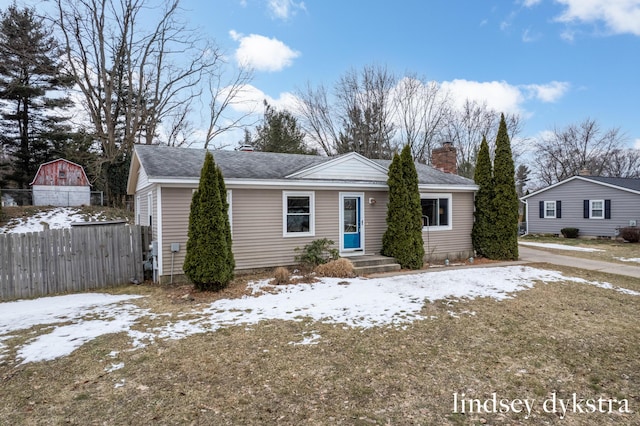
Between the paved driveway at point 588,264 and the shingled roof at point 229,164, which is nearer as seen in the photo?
the shingled roof at point 229,164

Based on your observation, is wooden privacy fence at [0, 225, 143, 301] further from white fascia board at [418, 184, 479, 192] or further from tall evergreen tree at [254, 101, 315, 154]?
tall evergreen tree at [254, 101, 315, 154]

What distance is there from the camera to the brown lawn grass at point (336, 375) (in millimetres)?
2990

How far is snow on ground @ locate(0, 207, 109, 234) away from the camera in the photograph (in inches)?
596

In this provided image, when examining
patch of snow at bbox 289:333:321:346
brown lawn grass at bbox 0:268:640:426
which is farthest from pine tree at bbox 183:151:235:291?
patch of snow at bbox 289:333:321:346

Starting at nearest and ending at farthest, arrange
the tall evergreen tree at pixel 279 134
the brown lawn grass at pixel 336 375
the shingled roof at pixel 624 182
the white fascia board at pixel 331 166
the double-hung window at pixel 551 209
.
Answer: the brown lawn grass at pixel 336 375
the white fascia board at pixel 331 166
the shingled roof at pixel 624 182
the double-hung window at pixel 551 209
the tall evergreen tree at pixel 279 134

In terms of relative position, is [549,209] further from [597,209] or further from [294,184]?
[294,184]

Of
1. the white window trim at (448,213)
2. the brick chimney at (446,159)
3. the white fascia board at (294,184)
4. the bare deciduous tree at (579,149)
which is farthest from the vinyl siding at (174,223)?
the bare deciduous tree at (579,149)

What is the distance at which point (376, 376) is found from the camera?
3.67 m

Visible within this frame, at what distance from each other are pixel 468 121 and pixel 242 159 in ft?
82.6

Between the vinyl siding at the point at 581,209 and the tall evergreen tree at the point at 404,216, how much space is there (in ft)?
52.4

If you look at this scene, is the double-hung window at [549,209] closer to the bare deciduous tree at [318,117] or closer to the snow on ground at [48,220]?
the bare deciduous tree at [318,117]

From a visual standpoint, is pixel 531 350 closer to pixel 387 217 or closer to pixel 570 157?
pixel 387 217

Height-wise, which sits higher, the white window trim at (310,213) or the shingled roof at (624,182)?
the shingled roof at (624,182)

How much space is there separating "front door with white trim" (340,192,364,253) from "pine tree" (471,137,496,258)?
4489 mm
